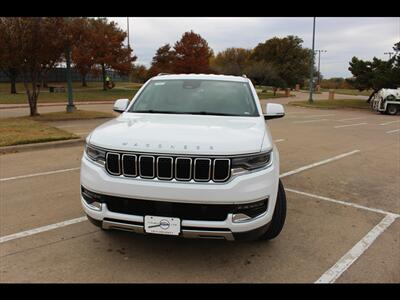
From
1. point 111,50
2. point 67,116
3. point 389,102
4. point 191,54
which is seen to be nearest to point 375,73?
point 389,102

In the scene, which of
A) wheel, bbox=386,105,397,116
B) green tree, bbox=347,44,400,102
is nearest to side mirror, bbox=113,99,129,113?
wheel, bbox=386,105,397,116

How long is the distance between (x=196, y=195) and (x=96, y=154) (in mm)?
1002

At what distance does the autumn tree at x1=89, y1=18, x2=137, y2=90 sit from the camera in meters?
41.2

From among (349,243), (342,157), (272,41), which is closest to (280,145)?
(342,157)

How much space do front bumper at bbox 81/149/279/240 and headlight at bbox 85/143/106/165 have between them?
0.08m

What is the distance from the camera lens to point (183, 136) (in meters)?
3.24

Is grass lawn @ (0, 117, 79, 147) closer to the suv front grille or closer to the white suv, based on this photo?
the white suv

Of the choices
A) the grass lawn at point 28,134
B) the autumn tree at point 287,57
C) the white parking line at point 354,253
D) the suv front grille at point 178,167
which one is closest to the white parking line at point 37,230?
the suv front grille at point 178,167

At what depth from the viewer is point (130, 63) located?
43.0 meters

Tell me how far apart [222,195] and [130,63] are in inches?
1655

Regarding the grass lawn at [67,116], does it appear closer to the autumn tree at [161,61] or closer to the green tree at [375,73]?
the green tree at [375,73]

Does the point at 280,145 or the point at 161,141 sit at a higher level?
the point at 161,141

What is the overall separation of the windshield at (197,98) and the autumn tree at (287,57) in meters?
67.0
